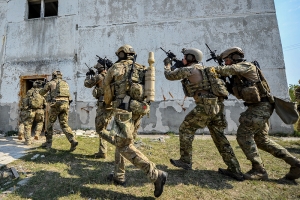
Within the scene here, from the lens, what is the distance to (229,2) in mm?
7754

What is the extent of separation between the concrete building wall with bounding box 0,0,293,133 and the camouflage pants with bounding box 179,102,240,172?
13.8 feet

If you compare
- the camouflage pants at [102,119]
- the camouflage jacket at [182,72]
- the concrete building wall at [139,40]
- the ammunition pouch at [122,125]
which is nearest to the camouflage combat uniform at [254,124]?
the camouflage jacket at [182,72]

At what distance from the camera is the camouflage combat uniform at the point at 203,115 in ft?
10.0

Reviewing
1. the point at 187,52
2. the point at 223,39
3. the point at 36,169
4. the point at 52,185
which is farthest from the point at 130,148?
the point at 223,39

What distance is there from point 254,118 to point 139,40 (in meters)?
5.97

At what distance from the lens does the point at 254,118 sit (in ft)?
10.2

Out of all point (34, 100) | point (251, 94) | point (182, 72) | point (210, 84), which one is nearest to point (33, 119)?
point (34, 100)

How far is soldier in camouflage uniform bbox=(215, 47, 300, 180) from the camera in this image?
3061mm

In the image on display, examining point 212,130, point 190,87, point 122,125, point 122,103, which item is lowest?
point 212,130

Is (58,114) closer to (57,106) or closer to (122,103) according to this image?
(57,106)

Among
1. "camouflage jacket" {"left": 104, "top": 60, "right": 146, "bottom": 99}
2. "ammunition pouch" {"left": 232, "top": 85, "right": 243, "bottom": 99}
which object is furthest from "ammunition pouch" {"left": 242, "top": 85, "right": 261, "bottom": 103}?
"camouflage jacket" {"left": 104, "top": 60, "right": 146, "bottom": 99}

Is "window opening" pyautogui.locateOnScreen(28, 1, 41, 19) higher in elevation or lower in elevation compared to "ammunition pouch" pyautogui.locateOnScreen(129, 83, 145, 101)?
higher

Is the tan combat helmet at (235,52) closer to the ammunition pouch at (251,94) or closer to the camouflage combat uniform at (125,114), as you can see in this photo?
the ammunition pouch at (251,94)

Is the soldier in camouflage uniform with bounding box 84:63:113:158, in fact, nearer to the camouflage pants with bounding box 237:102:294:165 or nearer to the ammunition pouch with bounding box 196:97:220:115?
the ammunition pouch with bounding box 196:97:220:115
